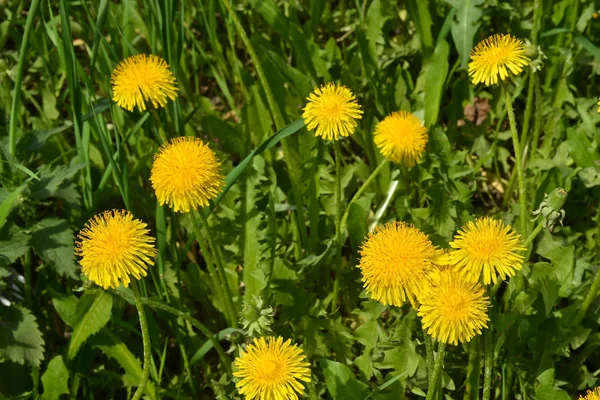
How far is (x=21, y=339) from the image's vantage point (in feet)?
6.63

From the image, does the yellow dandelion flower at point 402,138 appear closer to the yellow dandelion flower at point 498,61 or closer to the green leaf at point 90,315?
the yellow dandelion flower at point 498,61

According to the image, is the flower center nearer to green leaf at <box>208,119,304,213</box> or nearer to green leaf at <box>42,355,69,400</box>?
green leaf at <box>208,119,304,213</box>

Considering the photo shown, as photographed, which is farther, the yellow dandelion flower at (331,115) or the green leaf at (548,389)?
the yellow dandelion flower at (331,115)

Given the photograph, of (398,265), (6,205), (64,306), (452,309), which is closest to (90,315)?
(64,306)

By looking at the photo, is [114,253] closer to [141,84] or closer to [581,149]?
[141,84]

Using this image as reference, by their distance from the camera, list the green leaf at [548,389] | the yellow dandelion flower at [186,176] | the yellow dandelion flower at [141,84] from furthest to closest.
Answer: the yellow dandelion flower at [141,84] < the green leaf at [548,389] < the yellow dandelion flower at [186,176]

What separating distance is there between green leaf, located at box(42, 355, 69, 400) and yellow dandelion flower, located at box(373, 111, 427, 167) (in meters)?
1.16

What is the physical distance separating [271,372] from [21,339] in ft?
3.11

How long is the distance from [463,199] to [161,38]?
1150 mm

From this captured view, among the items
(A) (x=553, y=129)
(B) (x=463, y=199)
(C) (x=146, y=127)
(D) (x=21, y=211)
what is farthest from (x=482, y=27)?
(D) (x=21, y=211)

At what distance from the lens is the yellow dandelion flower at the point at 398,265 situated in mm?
1520

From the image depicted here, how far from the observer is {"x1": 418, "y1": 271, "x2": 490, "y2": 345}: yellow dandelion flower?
145 cm

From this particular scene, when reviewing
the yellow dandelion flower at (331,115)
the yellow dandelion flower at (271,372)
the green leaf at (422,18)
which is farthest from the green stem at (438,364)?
the green leaf at (422,18)

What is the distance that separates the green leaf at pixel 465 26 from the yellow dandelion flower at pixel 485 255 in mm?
1171
